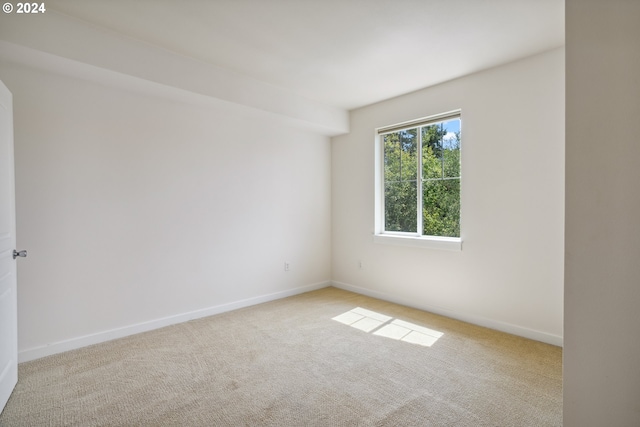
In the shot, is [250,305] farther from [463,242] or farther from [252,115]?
[463,242]

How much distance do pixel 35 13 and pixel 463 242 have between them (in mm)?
4279

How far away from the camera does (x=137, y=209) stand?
3186 millimetres

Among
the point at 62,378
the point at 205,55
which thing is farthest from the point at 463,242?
the point at 62,378

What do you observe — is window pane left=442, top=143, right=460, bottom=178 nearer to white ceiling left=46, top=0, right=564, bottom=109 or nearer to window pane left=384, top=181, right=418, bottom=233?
window pane left=384, top=181, right=418, bottom=233

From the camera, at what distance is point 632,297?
1315 mm

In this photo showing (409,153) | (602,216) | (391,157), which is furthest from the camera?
(391,157)

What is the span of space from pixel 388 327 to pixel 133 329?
2.61m

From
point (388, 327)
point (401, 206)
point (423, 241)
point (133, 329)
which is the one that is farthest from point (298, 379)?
point (401, 206)

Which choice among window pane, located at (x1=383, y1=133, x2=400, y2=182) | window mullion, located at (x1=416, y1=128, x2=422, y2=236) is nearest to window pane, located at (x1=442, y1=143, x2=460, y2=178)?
window mullion, located at (x1=416, y1=128, x2=422, y2=236)

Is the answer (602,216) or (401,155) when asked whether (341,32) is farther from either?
(602,216)

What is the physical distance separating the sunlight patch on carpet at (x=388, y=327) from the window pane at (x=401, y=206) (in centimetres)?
122

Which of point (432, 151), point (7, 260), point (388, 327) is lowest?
point (388, 327)

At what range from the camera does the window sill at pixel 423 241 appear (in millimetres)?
3582

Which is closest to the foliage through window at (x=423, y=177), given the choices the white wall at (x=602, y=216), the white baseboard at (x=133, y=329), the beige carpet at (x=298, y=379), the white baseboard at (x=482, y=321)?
the white baseboard at (x=482, y=321)
